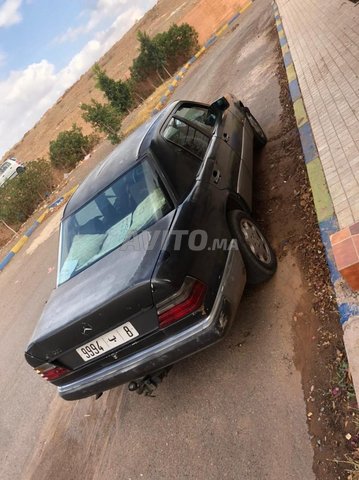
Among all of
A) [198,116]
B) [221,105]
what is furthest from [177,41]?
[221,105]

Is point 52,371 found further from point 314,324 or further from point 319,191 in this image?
point 319,191

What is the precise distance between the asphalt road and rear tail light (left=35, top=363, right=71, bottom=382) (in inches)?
34.6

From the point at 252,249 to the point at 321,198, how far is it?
1097mm

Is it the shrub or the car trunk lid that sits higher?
the shrub

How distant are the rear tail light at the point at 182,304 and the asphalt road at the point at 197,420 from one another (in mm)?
896

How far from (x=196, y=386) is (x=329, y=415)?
1274mm

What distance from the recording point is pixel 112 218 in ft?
12.6

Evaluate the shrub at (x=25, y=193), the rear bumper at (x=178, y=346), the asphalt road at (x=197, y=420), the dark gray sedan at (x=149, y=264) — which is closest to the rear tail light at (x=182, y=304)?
the dark gray sedan at (x=149, y=264)

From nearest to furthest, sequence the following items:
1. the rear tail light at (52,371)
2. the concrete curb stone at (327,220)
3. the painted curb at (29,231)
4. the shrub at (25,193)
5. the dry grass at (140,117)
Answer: the concrete curb stone at (327,220)
the rear tail light at (52,371)
the painted curb at (29,231)
the shrub at (25,193)
the dry grass at (140,117)

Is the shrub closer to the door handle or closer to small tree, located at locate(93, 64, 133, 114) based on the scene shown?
small tree, located at locate(93, 64, 133, 114)

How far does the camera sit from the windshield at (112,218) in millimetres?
3541

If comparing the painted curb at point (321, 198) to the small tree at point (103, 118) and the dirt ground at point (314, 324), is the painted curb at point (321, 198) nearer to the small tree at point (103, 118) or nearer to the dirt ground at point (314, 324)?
the dirt ground at point (314, 324)

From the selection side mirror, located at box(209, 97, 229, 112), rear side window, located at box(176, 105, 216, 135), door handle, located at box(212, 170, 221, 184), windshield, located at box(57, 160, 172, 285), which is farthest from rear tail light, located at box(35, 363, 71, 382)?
side mirror, located at box(209, 97, 229, 112)

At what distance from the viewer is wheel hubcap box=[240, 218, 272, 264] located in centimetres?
375
